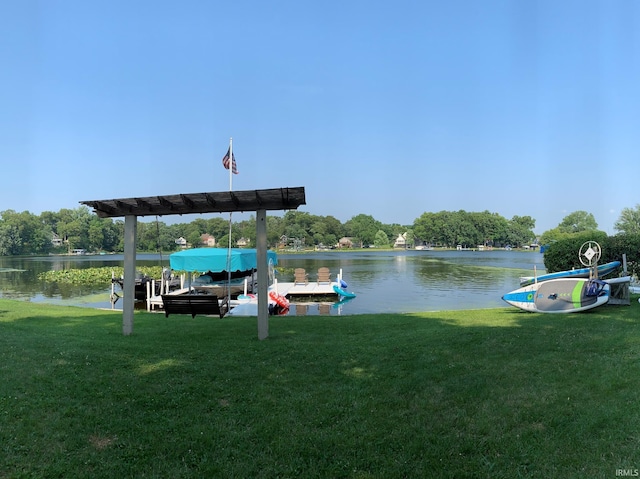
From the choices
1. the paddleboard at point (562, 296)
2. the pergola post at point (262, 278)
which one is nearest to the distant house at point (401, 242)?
the paddleboard at point (562, 296)

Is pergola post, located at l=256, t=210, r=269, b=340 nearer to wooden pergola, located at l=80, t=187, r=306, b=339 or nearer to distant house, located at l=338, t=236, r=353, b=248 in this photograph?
wooden pergola, located at l=80, t=187, r=306, b=339

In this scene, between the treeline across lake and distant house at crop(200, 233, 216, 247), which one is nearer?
the treeline across lake

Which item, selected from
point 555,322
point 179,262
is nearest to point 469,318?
point 555,322

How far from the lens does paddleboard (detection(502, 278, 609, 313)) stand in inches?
404

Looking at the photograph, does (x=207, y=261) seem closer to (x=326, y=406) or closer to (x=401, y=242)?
(x=326, y=406)

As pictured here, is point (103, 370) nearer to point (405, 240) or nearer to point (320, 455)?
point (320, 455)

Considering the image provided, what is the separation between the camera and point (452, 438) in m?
3.68

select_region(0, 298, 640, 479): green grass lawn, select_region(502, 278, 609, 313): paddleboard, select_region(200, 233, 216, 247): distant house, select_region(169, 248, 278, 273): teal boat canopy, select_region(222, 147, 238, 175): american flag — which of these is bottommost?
select_region(0, 298, 640, 479): green grass lawn

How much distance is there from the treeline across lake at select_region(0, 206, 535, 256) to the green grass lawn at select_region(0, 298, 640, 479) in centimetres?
7132

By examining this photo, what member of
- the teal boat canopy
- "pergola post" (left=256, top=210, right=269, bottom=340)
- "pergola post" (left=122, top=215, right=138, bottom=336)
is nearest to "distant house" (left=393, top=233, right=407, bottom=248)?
the teal boat canopy

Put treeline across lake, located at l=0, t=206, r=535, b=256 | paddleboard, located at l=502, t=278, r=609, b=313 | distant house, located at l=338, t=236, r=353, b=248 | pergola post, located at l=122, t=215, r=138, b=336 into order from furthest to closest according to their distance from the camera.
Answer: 1. distant house, located at l=338, t=236, r=353, b=248
2. treeline across lake, located at l=0, t=206, r=535, b=256
3. paddleboard, located at l=502, t=278, r=609, b=313
4. pergola post, located at l=122, t=215, r=138, b=336

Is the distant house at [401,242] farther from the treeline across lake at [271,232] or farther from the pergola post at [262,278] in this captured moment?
the pergola post at [262,278]

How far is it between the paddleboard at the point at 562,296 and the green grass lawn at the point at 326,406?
300 cm

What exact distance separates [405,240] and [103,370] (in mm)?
162149
